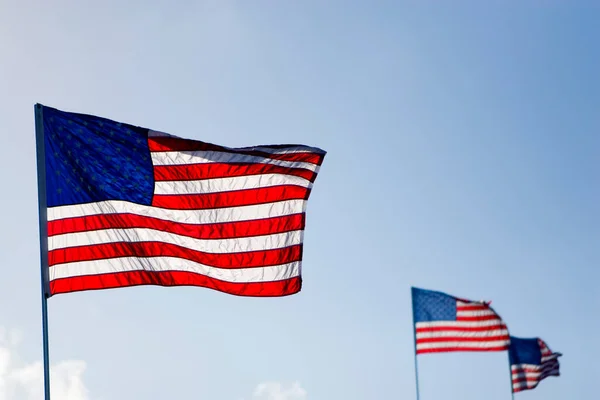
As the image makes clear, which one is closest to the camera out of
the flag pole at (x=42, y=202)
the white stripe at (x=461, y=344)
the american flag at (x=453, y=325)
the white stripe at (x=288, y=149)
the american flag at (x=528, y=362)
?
the flag pole at (x=42, y=202)

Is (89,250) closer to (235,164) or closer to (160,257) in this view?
(160,257)

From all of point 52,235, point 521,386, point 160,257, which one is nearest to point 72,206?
point 52,235

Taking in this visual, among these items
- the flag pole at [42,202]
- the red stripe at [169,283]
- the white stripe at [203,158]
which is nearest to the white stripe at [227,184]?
the white stripe at [203,158]

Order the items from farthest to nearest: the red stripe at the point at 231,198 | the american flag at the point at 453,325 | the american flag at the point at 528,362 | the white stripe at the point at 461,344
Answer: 1. the american flag at the point at 528,362
2. the american flag at the point at 453,325
3. the white stripe at the point at 461,344
4. the red stripe at the point at 231,198

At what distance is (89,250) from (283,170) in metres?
4.15

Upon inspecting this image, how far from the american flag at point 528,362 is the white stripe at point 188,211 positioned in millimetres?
→ 39935

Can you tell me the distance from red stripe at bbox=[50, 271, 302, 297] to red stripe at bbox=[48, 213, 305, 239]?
2.77 ft

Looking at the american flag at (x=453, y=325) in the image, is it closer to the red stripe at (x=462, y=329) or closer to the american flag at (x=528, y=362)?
the red stripe at (x=462, y=329)

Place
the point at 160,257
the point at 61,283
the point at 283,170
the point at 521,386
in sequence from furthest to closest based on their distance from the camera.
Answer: the point at 521,386
the point at 283,170
the point at 160,257
the point at 61,283

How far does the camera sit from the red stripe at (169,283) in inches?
532

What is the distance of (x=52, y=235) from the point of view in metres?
13.6

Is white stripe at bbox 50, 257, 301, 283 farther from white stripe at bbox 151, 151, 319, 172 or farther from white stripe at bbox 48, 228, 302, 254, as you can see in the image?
white stripe at bbox 151, 151, 319, 172

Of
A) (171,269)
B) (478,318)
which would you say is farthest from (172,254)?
(478,318)

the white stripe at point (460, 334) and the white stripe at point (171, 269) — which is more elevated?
the white stripe at point (171, 269)
